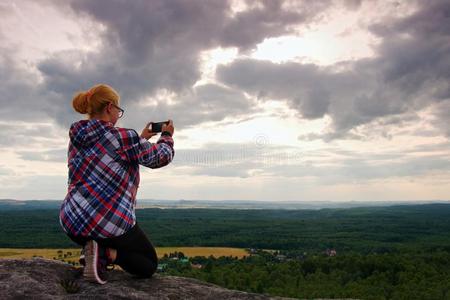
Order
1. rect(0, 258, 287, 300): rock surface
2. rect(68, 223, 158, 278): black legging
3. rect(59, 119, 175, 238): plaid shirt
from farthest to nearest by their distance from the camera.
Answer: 1. rect(68, 223, 158, 278): black legging
2. rect(59, 119, 175, 238): plaid shirt
3. rect(0, 258, 287, 300): rock surface

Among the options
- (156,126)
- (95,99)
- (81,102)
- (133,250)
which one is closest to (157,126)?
(156,126)

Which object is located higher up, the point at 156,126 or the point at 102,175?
the point at 156,126

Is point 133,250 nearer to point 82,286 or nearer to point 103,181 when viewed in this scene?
point 82,286

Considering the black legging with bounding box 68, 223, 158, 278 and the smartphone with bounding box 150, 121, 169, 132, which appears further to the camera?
the smartphone with bounding box 150, 121, 169, 132

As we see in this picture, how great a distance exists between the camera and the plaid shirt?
5.06m

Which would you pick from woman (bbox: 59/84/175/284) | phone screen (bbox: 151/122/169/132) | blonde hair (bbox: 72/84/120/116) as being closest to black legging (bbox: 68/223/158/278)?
woman (bbox: 59/84/175/284)

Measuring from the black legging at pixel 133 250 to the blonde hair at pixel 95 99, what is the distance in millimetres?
1520

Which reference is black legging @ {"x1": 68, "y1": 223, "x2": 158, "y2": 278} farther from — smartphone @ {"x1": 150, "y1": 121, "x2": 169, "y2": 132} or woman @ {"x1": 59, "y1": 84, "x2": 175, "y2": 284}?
smartphone @ {"x1": 150, "y1": 121, "x2": 169, "y2": 132}

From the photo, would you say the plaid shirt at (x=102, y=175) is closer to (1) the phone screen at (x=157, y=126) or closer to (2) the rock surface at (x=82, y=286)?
(1) the phone screen at (x=157, y=126)

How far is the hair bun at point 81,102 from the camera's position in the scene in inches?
210

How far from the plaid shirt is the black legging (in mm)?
102

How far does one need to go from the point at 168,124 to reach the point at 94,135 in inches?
38.6

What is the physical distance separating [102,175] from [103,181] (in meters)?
0.07

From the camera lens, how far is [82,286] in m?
5.09
